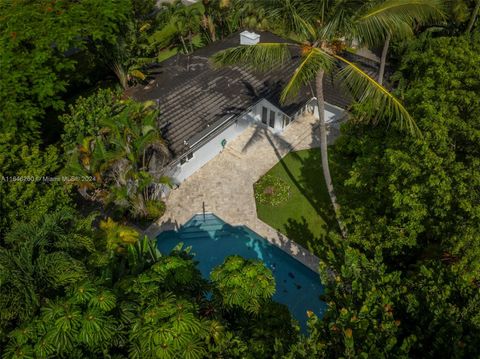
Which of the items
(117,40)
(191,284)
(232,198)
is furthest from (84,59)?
(191,284)

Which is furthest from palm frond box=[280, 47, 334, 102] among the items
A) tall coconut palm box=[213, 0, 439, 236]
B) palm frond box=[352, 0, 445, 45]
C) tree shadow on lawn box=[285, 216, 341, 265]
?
tree shadow on lawn box=[285, 216, 341, 265]

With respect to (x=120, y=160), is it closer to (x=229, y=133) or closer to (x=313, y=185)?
(x=229, y=133)

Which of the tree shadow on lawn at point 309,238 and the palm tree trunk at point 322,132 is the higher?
the palm tree trunk at point 322,132

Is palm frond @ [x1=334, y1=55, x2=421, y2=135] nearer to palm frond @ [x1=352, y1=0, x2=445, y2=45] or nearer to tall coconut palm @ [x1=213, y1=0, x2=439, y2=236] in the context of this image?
tall coconut palm @ [x1=213, y1=0, x2=439, y2=236]

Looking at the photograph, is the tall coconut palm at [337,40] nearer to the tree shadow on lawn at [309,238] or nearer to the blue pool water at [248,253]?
the tree shadow on lawn at [309,238]

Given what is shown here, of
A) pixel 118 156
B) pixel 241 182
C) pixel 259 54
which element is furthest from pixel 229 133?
pixel 259 54

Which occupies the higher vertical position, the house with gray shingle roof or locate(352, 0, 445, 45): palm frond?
locate(352, 0, 445, 45): palm frond

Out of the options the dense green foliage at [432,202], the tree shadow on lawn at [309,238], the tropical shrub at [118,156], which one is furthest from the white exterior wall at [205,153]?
the dense green foliage at [432,202]
